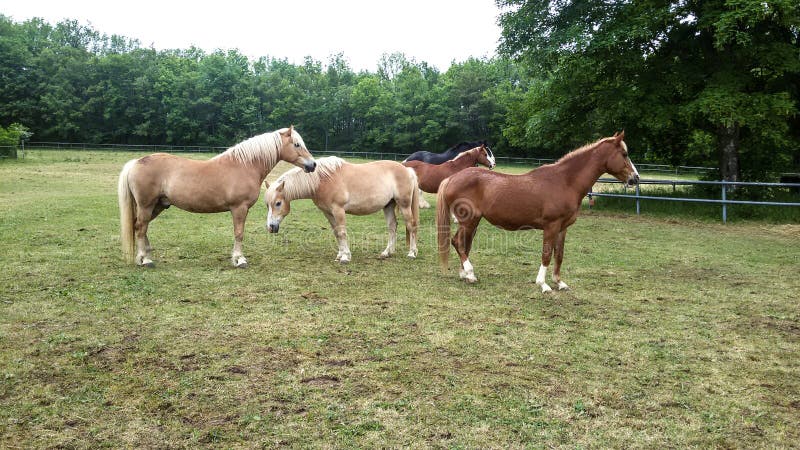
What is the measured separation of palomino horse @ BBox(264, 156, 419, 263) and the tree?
7800 mm

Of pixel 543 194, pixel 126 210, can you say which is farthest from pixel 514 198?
pixel 126 210

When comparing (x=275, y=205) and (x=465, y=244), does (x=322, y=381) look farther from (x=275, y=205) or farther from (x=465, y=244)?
(x=275, y=205)

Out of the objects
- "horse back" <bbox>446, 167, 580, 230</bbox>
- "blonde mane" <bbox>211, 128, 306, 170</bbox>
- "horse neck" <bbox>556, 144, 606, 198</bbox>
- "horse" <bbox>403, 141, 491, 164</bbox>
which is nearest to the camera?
"horse back" <bbox>446, 167, 580, 230</bbox>

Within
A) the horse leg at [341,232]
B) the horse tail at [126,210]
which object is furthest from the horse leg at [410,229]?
the horse tail at [126,210]

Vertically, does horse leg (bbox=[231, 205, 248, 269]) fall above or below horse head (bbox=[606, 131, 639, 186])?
below

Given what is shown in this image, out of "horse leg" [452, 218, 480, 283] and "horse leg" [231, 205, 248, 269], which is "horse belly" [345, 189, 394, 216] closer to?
"horse leg" [231, 205, 248, 269]

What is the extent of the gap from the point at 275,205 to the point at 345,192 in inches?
41.8

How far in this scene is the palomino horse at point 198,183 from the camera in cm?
698

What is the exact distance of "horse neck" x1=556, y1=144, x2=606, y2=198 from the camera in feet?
21.1

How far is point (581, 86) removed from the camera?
1552 centimetres

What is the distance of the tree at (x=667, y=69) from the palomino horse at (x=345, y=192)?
7800mm

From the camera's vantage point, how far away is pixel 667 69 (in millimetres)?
14469

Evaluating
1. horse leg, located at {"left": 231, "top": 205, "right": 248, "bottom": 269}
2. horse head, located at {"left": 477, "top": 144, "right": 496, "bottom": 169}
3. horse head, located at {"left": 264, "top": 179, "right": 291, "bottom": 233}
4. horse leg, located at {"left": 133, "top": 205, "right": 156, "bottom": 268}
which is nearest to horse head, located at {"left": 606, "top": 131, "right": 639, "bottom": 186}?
horse head, located at {"left": 264, "top": 179, "right": 291, "bottom": 233}

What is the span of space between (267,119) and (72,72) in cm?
2011
